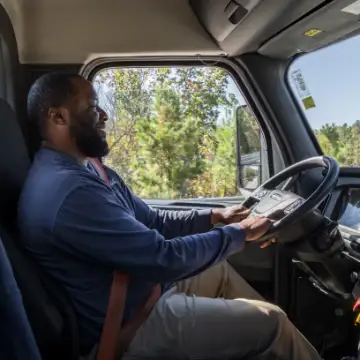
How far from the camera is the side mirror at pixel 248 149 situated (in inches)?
103

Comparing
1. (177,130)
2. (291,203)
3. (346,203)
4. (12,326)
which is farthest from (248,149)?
(12,326)

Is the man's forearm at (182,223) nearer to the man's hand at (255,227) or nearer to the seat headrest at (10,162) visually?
the man's hand at (255,227)

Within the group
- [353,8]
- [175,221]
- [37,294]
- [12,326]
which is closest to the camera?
[12,326]

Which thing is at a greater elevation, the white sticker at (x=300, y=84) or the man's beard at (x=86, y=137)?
the white sticker at (x=300, y=84)

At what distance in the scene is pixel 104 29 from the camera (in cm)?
246

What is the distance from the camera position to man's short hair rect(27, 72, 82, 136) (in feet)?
5.57

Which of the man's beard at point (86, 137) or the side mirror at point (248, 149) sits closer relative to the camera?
the man's beard at point (86, 137)

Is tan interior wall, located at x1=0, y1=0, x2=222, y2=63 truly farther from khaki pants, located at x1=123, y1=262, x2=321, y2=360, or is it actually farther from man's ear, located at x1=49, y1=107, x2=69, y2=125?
khaki pants, located at x1=123, y1=262, x2=321, y2=360

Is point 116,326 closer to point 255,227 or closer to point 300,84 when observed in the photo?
point 255,227

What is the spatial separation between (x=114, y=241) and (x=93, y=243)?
0.18ft

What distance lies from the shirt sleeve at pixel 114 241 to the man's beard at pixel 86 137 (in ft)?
0.76

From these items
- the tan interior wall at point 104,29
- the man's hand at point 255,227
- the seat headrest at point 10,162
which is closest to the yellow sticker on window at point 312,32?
the tan interior wall at point 104,29

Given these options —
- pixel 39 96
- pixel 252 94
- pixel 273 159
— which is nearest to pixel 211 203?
pixel 273 159

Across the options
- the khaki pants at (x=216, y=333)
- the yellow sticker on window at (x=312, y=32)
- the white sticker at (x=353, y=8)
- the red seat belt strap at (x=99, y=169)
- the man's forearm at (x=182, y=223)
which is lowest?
the khaki pants at (x=216, y=333)
